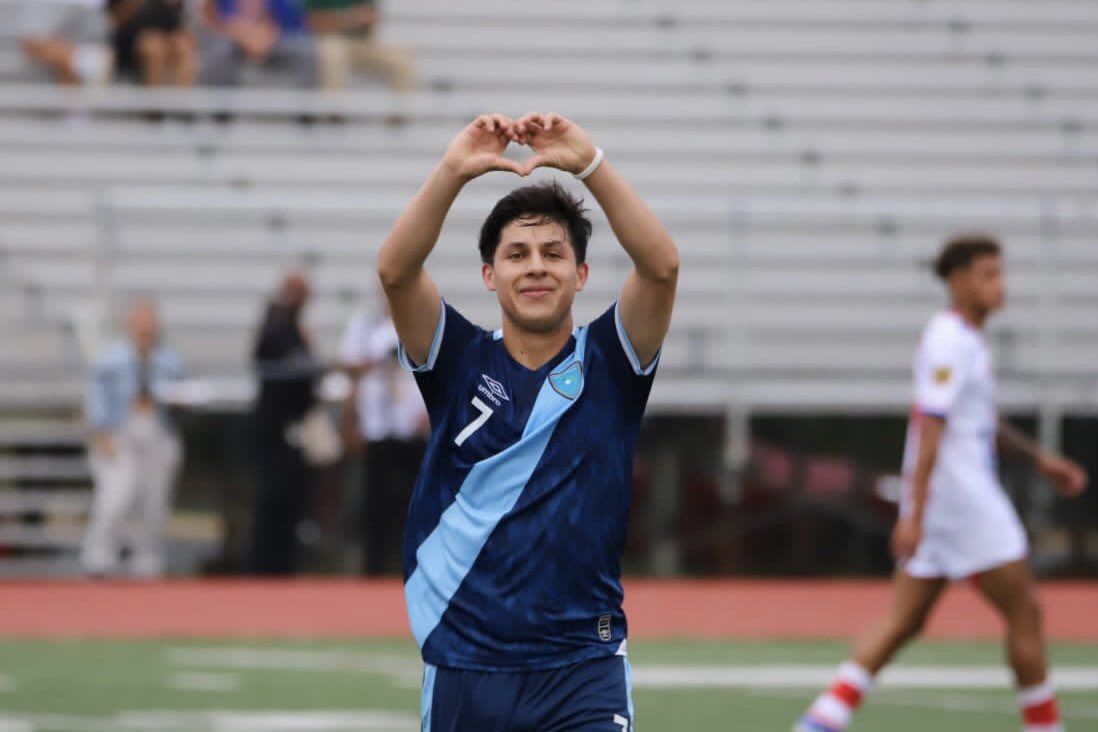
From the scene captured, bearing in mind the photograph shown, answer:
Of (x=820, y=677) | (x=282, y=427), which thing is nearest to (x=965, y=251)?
(x=820, y=677)

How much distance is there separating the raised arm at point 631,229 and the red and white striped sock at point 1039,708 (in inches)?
144

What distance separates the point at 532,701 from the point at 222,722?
4670 mm

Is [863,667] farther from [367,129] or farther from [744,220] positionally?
[367,129]

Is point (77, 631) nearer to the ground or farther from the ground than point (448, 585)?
→ nearer to the ground

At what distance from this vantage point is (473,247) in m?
17.8

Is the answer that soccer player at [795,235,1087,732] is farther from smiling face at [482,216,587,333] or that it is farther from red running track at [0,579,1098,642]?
red running track at [0,579,1098,642]

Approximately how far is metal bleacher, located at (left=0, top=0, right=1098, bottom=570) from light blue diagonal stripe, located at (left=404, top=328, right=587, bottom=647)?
10.8m

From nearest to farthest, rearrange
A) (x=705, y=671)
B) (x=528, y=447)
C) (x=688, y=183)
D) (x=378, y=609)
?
(x=528, y=447) → (x=705, y=671) → (x=378, y=609) → (x=688, y=183)

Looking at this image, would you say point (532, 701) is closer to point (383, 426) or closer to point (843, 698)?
point (843, 698)

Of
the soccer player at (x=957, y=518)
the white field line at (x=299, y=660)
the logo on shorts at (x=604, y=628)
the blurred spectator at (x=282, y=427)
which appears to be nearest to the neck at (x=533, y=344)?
the logo on shorts at (x=604, y=628)

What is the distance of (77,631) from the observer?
12758mm

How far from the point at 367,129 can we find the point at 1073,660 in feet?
32.8

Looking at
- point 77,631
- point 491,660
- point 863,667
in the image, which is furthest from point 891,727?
point 77,631

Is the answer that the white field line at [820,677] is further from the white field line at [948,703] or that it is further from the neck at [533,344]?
the neck at [533,344]
